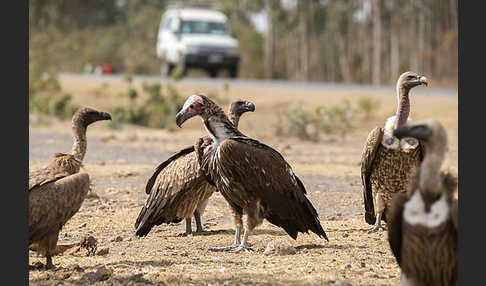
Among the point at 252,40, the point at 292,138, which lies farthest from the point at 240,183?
the point at 252,40

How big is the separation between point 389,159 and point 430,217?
3.06 metres

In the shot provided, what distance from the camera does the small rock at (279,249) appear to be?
7.15 m

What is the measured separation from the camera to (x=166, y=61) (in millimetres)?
32250

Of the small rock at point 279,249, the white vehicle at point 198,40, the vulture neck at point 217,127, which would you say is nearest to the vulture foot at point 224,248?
the small rock at point 279,249

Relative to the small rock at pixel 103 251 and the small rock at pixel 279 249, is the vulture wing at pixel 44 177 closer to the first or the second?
the small rock at pixel 103 251

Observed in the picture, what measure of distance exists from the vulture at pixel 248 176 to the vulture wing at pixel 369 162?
91 cm

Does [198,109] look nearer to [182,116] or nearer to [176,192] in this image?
[182,116]

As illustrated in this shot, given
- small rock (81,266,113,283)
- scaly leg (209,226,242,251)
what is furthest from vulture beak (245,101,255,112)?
small rock (81,266,113,283)

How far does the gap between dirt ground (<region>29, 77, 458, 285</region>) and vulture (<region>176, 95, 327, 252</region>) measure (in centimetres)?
30

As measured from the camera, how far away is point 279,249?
23.5 ft

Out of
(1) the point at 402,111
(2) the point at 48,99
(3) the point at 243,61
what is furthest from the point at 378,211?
(3) the point at 243,61

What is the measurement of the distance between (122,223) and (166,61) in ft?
77.7

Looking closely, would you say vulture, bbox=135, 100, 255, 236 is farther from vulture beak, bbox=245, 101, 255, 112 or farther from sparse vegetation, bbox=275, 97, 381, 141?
sparse vegetation, bbox=275, 97, 381, 141

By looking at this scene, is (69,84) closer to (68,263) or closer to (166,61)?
(166,61)
